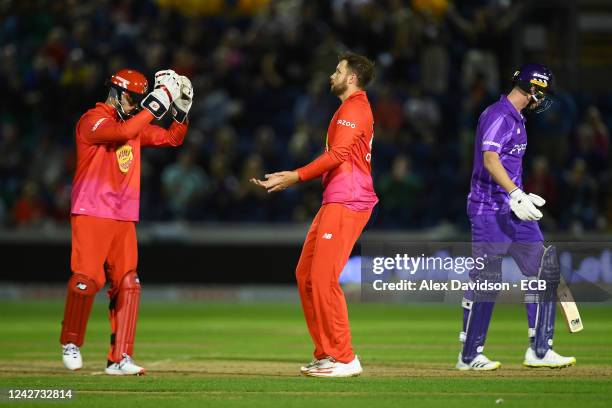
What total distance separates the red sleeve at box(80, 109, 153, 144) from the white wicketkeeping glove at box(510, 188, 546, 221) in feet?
8.82

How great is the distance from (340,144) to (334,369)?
1.60m

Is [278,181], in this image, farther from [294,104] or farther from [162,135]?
[294,104]

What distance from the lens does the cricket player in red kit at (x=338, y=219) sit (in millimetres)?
8430

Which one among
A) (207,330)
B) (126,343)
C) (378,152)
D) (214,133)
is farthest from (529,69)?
(214,133)

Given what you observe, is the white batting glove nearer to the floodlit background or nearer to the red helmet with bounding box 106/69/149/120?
the red helmet with bounding box 106/69/149/120

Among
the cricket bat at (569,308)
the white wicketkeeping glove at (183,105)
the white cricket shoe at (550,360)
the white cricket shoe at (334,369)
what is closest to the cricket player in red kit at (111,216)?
the white wicketkeeping glove at (183,105)

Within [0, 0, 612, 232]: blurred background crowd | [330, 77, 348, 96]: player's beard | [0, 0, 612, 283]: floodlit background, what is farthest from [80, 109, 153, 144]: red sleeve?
[0, 0, 612, 232]: blurred background crowd

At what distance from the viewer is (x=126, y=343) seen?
8727 millimetres

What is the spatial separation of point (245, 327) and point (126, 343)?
518 centimetres

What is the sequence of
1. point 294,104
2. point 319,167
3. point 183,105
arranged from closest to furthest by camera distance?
point 319,167 → point 183,105 → point 294,104

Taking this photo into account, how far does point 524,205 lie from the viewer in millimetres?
8156

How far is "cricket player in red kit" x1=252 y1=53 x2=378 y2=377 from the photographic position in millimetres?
8430

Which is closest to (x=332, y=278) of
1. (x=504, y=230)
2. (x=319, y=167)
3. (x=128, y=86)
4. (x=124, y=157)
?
(x=319, y=167)

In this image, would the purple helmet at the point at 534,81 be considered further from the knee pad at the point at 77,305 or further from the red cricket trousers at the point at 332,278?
the knee pad at the point at 77,305
